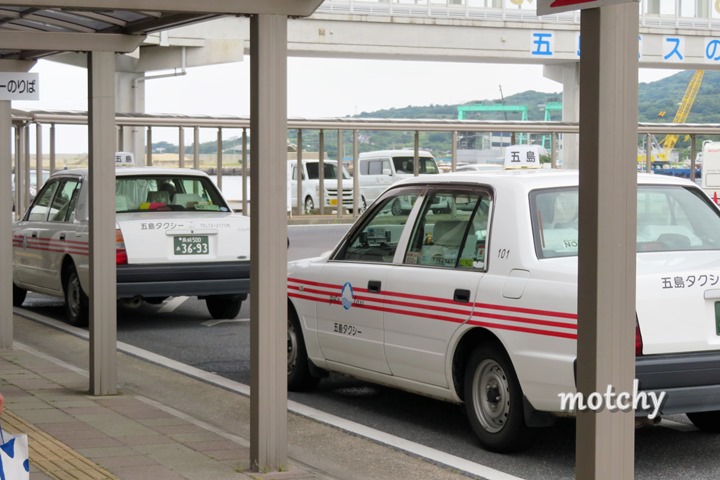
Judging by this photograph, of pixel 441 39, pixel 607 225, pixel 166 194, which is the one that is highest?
pixel 441 39

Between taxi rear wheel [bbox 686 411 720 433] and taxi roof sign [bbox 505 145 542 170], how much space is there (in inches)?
326

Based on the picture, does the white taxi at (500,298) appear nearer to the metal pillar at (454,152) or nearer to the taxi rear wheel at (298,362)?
the taxi rear wheel at (298,362)

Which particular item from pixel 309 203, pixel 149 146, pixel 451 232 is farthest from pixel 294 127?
pixel 451 232

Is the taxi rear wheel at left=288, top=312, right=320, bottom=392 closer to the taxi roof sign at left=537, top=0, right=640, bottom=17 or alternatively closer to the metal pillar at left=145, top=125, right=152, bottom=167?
the taxi roof sign at left=537, top=0, right=640, bottom=17

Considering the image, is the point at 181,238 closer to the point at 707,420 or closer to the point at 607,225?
the point at 707,420

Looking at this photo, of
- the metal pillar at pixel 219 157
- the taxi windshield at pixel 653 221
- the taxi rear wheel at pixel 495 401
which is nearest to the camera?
the taxi rear wheel at pixel 495 401

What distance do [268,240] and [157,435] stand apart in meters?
1.64

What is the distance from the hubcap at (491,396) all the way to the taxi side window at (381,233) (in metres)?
1.29

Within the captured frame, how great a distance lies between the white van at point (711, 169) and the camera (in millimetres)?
25094

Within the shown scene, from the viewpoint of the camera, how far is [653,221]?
7406 millimetres

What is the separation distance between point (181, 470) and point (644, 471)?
8.10 feet

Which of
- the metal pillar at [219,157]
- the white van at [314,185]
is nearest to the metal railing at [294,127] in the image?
the metal pillar at [219,157]

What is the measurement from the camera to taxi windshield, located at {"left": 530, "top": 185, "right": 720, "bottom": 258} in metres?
7.11

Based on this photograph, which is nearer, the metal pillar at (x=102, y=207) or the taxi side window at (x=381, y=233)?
the taxi side window at (x=381, y=233)
